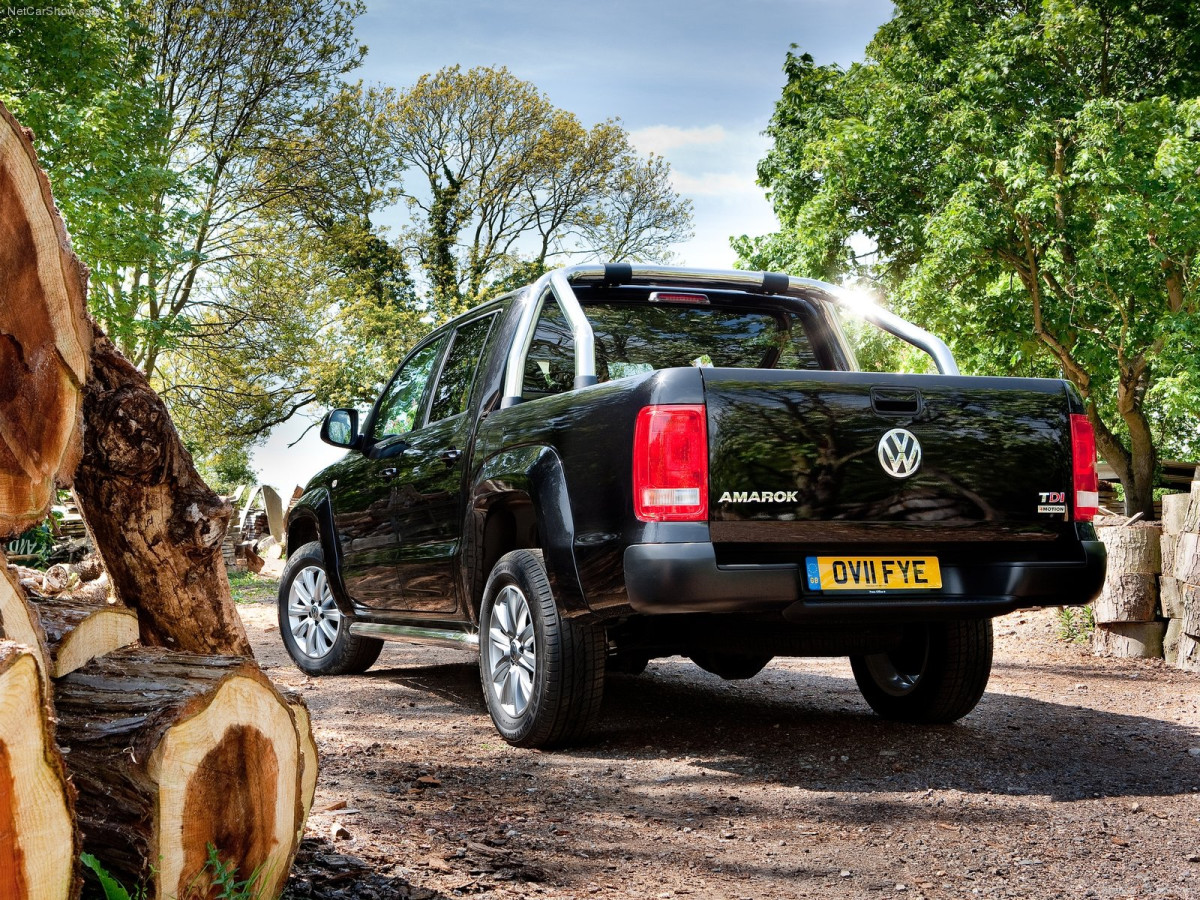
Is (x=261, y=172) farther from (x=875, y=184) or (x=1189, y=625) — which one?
(x=1189, y=625)

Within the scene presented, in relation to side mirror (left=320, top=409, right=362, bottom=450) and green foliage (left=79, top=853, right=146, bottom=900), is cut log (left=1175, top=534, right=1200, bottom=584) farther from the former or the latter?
green foliage (left=79, top=853, right=146, bottom=900)

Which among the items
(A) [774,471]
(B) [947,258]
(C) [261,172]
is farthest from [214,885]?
(C) [261,172]

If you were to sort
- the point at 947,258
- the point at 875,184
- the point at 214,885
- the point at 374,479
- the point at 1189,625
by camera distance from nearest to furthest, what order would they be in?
the point at 214,885, the point at 374,479, the point at 1189,625, the point at 947,258, the point at 875,184

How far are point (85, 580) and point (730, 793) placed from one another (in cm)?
885

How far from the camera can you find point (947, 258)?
61.1ft

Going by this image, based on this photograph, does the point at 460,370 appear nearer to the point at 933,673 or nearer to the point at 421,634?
the point at 421,634

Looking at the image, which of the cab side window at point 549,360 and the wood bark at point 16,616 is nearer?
the wood bark at point 16,616

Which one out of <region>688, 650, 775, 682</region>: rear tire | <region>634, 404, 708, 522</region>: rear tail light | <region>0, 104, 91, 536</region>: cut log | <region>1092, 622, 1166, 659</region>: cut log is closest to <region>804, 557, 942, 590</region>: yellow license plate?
<region>634, 404, 708, 522</region>: rear tail light

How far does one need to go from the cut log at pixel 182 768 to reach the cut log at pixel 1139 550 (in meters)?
6.81

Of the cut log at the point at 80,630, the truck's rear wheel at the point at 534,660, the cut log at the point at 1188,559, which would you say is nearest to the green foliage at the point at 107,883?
the cut log at the point at 80,630

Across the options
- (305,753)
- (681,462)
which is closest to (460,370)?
(681,462)

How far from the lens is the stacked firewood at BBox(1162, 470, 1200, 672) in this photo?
24.7ft

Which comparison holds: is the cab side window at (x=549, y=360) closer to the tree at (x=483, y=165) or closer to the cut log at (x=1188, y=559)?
the cut log at (x=1188, y=559)

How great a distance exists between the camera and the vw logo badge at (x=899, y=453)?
14.0ft
